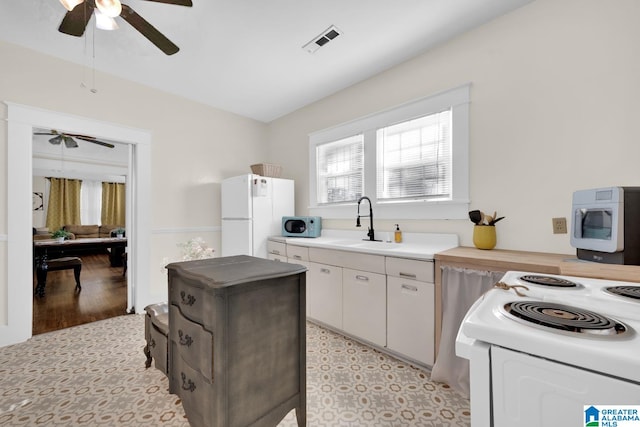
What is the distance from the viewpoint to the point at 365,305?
2.31 m

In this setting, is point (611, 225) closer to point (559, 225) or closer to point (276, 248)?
point (559, 225)

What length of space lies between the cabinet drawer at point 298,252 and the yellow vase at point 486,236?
1.58 metres

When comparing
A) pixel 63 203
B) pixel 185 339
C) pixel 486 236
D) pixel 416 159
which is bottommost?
pixel 185 339

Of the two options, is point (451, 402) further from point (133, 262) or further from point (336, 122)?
point (133, 262)

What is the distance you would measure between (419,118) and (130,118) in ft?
10.7

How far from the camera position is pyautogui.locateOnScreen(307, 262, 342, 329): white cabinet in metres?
2.53

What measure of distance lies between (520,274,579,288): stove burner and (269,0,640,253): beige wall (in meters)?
1.08

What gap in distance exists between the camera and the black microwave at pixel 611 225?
1335mm

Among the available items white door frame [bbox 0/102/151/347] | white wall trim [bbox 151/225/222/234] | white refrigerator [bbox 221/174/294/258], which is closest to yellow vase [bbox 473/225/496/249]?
white refrigerator [bbox 221/174/294/258]

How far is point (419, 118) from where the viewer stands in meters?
2.59

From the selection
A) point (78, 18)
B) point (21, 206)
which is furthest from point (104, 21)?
point (21, 206)

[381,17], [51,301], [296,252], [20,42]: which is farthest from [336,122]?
[51,301]

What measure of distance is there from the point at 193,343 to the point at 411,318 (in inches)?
59.7

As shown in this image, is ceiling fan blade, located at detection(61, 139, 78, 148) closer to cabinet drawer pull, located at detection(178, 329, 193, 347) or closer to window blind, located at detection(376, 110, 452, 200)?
cabinet drawer pull, located at detection(178, 329, 193, 347)
